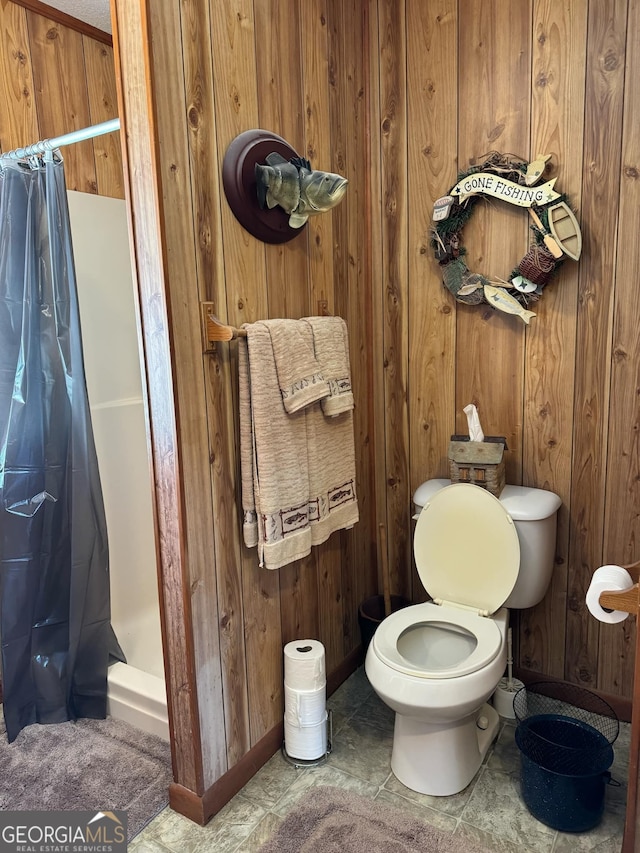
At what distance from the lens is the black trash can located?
167cm

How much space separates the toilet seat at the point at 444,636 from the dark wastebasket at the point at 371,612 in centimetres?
41

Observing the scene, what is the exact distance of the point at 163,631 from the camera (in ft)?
5.52

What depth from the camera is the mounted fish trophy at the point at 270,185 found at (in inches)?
66.3

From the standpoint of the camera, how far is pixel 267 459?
172cm

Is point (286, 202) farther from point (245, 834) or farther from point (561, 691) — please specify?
point (561, 691)

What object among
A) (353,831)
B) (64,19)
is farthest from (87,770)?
(64,19)

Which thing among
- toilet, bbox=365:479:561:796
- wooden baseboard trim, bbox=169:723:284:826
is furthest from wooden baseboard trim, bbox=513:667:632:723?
wooden baseboard trim, bbox=169:723:284:826

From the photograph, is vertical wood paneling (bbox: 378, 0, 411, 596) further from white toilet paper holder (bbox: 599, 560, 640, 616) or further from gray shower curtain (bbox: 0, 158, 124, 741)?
white toilet paper holder (bbox: 599, 560, 640, 616)

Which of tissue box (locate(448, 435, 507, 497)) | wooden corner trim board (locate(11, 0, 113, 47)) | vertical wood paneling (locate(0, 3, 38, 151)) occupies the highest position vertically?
wooden corner trim board (locate(11, 0, 113, 47))

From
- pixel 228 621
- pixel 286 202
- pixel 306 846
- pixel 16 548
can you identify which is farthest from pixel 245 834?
pixel 286 202

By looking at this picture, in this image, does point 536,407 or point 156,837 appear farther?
point 536,407

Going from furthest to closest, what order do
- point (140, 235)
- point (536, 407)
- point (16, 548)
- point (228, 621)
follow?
point (536, 407), point (16, 548), point (228, 621), point (140, 235)

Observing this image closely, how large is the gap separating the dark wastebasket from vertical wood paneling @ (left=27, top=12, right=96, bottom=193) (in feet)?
6.65

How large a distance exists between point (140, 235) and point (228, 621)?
1.07 m
